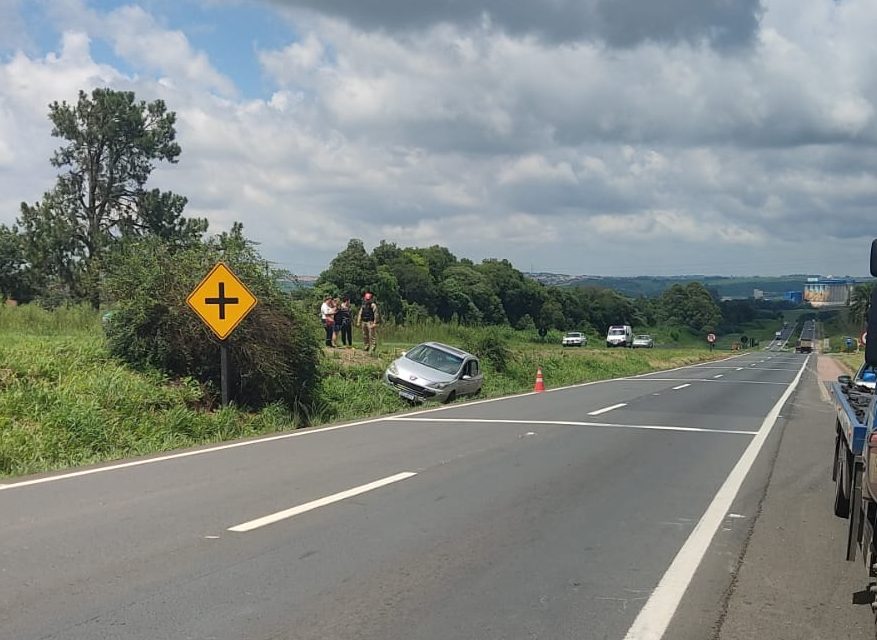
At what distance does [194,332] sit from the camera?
53.2 feet

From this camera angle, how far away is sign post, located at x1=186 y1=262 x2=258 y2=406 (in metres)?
14.8

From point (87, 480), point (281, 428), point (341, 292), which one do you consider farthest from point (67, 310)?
point (341, 292)

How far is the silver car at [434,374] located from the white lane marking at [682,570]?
33.2 ft

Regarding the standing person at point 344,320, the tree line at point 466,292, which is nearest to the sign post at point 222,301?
the standing person at point 344,320

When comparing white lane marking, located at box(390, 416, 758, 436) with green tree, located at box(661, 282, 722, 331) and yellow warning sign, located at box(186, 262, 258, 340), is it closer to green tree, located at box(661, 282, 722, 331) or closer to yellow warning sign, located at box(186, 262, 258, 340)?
yellow warning sign, located at box(186, 262, 258, 340)

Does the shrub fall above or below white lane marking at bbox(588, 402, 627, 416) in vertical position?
above

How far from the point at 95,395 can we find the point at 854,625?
461 inches

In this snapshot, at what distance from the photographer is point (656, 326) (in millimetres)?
138750

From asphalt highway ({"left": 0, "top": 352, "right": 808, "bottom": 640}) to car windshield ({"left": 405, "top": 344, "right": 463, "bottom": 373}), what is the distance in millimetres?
8720

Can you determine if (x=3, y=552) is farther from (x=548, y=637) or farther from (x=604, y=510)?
(x=604, y=510)

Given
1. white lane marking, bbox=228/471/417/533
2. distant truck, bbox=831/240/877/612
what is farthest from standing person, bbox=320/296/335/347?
distant truck, bbox=831/240/877/612

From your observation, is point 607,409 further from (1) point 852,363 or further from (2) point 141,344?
(1) point 852,363

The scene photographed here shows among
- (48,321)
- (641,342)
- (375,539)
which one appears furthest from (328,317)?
(641,342)

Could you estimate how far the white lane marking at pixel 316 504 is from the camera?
716 centimetres
